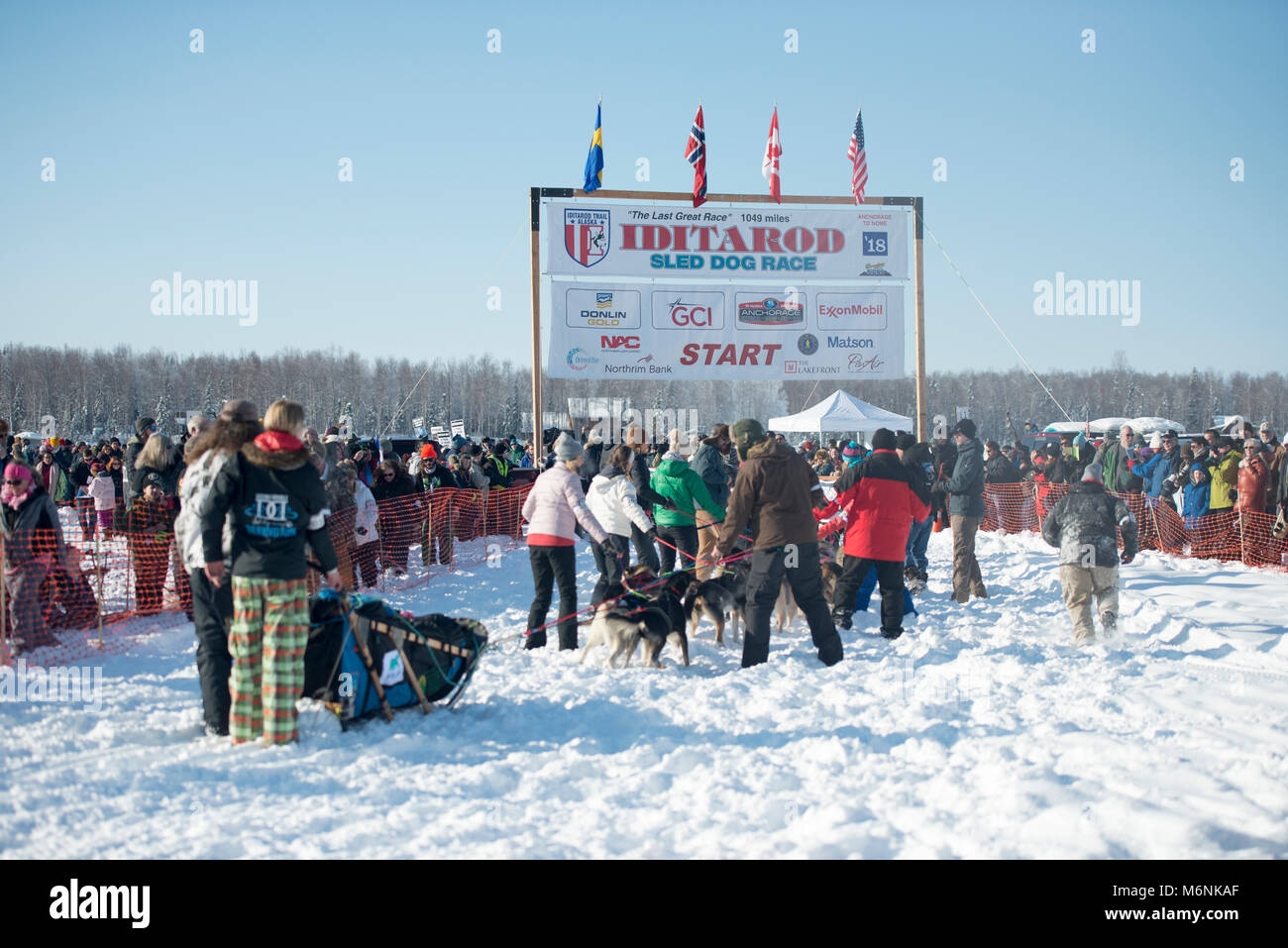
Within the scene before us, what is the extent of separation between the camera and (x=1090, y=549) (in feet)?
20.5

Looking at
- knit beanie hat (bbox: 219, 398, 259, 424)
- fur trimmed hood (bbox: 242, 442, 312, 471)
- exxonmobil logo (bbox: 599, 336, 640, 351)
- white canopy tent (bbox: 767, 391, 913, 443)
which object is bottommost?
fur trimmed hood (bbox: 242, 442, 312, 471)

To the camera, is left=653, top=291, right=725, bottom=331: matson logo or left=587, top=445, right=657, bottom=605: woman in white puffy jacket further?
left=653, top=291, right=725, bottom=331: matson logo

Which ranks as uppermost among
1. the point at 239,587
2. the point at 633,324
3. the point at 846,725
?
the point at 633,324

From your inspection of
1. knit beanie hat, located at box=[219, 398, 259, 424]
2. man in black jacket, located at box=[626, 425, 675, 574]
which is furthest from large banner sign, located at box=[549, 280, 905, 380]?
knit beanie hat, located at box=[219, 398, 259, 424]

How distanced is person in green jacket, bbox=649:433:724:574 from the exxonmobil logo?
21.4ft

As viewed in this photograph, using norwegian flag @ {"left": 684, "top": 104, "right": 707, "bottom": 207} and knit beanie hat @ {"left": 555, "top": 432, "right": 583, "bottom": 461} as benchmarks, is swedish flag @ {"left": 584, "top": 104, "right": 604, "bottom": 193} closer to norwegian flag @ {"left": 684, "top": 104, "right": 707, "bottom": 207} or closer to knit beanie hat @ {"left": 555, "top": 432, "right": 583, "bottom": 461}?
norwegian flag @ {"left": 684, "top": 104, "right": 707, "bottom": 207}

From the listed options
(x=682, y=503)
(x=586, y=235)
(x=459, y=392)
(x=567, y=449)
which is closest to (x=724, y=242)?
(x=586, y=235)

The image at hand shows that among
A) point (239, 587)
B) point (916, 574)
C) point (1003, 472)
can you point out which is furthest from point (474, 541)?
point (239, 587)

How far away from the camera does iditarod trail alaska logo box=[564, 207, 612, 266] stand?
557 inches

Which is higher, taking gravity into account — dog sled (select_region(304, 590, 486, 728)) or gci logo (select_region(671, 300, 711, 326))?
gci logo (select_region(671, 300, 711, 326))

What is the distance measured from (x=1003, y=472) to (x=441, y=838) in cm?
1184

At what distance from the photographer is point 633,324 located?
46.8 ft

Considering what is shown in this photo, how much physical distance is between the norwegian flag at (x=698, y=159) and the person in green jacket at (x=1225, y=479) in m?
8.64
